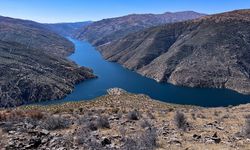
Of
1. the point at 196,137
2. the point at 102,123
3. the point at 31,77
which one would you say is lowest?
the point at 31,77

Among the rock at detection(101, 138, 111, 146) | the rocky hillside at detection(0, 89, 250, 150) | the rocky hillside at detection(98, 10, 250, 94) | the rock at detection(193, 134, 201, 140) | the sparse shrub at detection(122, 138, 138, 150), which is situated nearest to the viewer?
the sparse shrub at detection(122, 138, 138, 150)

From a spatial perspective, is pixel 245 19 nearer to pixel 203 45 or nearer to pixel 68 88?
pixel 203 45

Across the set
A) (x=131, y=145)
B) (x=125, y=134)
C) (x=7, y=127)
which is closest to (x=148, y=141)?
(x=131, y=145)

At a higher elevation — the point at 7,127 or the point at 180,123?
the point at 7,127

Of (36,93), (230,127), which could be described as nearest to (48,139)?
(230,127)

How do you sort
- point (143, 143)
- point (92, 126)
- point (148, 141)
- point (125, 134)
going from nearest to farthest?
point (143, 143) < point (148, 141) < point (125, 134) < point (92, 126)

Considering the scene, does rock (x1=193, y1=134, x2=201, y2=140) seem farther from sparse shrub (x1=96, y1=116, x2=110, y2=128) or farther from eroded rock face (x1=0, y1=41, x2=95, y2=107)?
eroded rock face (x1=0, y1=41, x2=95, y2=107)

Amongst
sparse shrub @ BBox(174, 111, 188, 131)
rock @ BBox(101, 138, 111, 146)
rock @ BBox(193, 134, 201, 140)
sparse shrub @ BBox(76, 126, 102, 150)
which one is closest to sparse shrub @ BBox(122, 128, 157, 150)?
rock @ BBox(101, 138, 111, 146)

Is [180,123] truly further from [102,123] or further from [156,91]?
[156,91]
